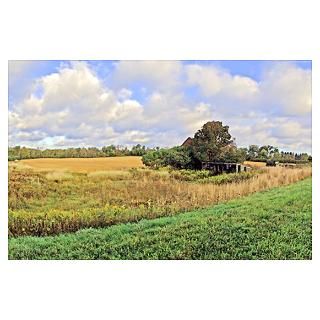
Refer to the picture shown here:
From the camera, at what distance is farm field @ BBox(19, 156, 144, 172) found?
5801mm

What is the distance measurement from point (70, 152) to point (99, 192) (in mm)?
436

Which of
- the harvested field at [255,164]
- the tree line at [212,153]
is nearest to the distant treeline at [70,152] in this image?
the tree line at [212,153]

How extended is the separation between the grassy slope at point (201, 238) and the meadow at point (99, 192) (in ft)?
0.30

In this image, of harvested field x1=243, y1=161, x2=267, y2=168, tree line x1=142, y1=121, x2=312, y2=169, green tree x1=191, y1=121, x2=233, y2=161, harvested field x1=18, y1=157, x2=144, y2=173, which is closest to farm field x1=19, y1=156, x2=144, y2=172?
harvested field x1=18, y1=157, x2=144, y2=173

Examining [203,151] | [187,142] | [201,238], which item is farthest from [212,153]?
[201,238]

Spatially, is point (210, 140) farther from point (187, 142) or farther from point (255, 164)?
point (255, 164)

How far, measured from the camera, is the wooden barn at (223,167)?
593cm

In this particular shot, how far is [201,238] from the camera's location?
5762 mm
